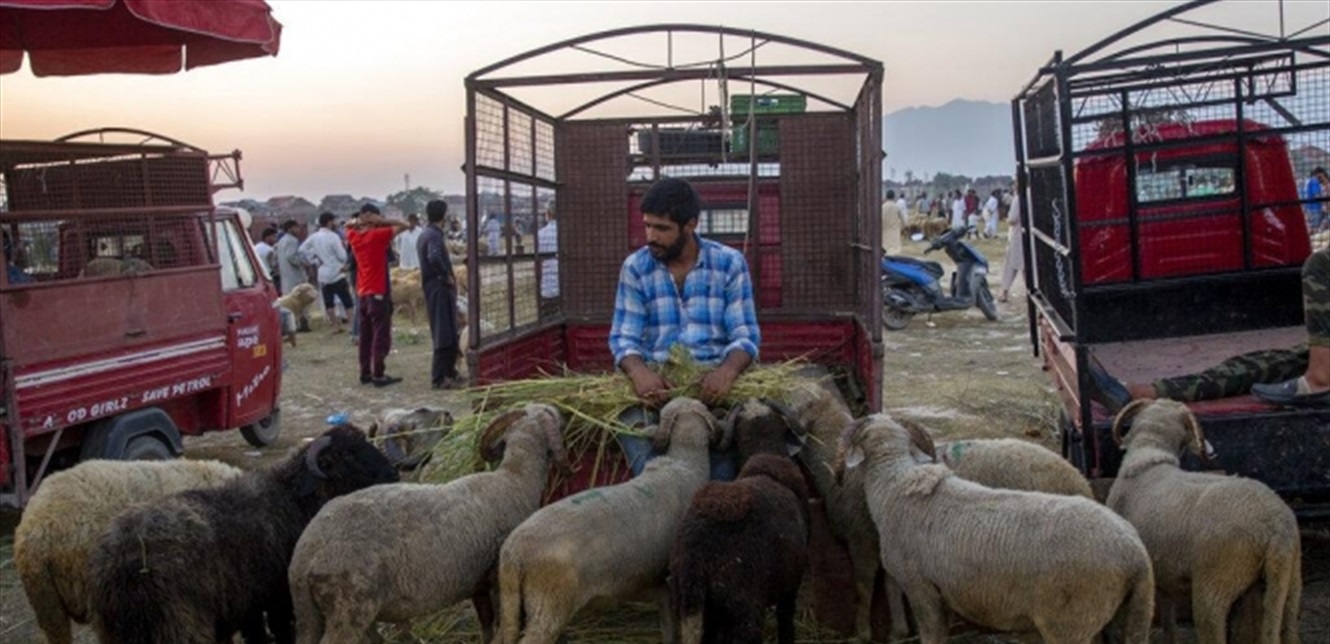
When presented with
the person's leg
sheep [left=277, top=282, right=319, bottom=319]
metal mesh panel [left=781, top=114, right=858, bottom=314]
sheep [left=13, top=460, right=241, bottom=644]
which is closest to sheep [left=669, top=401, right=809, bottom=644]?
sheep [left=13, top=460, right=241, bottom=644]

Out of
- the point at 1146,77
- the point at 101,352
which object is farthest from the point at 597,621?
the point at 1146,77

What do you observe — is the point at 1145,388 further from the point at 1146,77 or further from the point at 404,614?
the point at 404,614

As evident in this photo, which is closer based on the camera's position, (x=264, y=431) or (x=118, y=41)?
(x=118, y=41)

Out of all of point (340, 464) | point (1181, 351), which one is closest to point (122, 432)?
point (340, 464)

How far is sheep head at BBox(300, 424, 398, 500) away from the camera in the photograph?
5.37 m

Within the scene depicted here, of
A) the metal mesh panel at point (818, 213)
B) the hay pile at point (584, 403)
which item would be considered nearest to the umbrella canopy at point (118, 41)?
the hay pile at point (584, 403)

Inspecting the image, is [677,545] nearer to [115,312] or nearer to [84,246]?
[115,312]

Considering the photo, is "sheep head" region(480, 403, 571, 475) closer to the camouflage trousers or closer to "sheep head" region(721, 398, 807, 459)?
"sheep head" region(721, 398, 807, 459)

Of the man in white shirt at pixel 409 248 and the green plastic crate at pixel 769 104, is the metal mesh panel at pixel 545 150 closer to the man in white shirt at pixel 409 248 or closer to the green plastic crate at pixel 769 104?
the green plastic crate at pixel 769 104

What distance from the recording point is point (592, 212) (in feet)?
32.4

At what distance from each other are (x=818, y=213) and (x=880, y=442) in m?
4.57

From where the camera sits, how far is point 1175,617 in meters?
5.32

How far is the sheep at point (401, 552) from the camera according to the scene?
459cm

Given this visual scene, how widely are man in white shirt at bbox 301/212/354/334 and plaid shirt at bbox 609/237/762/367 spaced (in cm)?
1559
